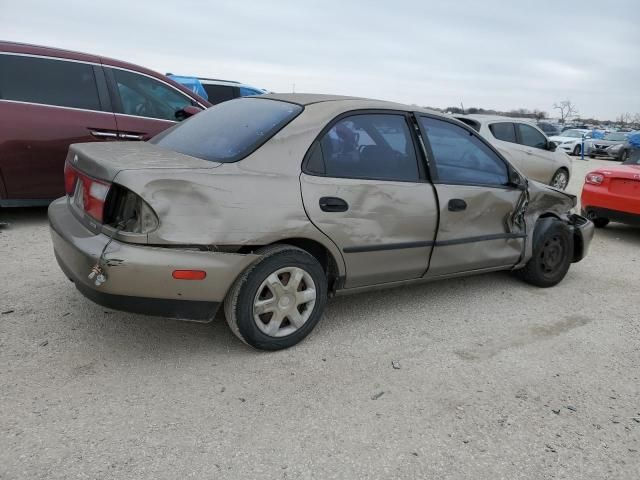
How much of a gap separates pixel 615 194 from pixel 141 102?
231 inches

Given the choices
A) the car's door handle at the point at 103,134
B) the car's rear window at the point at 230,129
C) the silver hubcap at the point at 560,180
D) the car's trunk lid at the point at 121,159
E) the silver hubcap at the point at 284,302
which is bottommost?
the silver hubcap at the point at 284,302

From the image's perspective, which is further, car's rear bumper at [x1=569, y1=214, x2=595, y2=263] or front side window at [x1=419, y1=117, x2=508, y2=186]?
car's rear bumper at [x1=569, y1=214, x2=595, y2=263]

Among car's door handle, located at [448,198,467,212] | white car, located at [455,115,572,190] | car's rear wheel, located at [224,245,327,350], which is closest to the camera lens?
car's rear wheel, located at [224,245,327,350]

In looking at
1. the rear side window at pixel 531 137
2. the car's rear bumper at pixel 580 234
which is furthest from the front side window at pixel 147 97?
the rear side window at pixel 531 137

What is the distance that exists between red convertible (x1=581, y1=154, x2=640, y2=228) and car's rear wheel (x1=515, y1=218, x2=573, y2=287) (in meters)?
2.44

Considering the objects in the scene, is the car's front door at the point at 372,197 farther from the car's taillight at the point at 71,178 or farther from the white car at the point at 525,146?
the white car at the point at 525,146

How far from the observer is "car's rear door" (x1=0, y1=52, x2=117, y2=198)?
513 cm

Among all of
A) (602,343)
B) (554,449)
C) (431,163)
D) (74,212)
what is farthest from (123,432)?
(602,343)

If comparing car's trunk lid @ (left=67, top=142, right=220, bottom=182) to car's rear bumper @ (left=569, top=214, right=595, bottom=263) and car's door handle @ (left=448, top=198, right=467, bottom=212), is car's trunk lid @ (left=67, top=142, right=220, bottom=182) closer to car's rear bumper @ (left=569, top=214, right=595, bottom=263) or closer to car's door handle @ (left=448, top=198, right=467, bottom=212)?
car's door handle @ (left=448, top=198, right=467, bottom=212)

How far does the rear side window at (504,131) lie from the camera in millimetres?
9820

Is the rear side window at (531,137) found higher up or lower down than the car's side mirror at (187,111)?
higher up

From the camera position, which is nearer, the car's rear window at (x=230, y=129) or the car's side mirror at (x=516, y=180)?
the car's rear window at (x=230, y=129)

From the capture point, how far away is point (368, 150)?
11.1ft

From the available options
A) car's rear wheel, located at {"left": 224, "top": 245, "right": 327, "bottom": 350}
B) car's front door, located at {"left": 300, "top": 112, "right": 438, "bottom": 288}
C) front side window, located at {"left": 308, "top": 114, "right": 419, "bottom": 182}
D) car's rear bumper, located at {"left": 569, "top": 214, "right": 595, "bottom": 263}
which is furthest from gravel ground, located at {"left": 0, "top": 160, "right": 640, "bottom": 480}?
front side window, located at {"left": 308, "top": 114, "right": 419, "bottom": 182}
